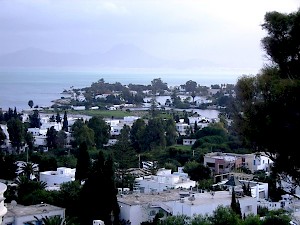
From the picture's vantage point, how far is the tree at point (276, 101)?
5855 mm

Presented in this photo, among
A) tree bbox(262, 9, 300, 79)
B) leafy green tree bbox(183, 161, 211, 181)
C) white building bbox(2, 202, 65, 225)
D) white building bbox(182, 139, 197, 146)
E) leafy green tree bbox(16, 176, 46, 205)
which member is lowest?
white building bbox(182, 139, 197, 146)

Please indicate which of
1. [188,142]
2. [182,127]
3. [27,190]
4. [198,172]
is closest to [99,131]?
[188,142]

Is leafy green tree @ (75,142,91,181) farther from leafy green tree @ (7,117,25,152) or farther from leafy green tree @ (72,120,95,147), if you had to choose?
leafy green tree @ (7,117,25,152)

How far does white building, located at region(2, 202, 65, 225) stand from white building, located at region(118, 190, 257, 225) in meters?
1.81

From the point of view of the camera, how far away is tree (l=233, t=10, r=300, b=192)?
586 cm

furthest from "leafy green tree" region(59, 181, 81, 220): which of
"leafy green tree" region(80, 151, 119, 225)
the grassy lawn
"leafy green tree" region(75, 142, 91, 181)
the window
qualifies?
the grassy lawn

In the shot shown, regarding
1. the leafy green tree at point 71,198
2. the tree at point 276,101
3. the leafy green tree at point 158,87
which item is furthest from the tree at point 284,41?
the leafy green tree at point 158,87

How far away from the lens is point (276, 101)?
596 centimetres

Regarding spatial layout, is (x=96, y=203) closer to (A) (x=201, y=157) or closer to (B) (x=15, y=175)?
(B) (x=15, y=175)

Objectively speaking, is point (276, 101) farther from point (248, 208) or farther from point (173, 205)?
point (248, 208)

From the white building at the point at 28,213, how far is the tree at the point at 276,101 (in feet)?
27.1

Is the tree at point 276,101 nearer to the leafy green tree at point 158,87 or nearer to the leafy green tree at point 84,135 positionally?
the leafy green tree at point 84,135

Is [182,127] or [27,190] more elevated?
[27,190]

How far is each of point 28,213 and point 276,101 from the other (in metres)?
9.16
